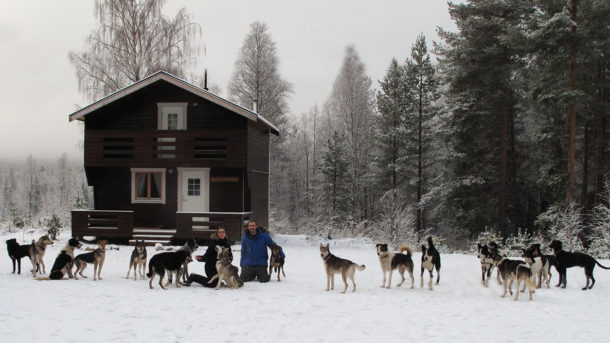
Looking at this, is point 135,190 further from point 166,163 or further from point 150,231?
point 166,163

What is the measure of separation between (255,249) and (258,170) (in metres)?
10.2

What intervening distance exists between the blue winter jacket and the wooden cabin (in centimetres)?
647

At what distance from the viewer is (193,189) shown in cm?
1783

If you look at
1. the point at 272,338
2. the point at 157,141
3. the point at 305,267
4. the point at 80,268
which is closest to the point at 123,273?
the point at 80,268

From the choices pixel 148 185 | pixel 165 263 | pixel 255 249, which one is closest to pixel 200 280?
pixel 165 263

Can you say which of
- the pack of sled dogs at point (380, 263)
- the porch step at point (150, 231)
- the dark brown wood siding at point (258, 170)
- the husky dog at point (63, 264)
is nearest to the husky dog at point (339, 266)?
the pack of sled dogs at point (380, 263)

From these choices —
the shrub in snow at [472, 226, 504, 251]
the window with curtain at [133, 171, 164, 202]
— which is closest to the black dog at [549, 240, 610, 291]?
the shrub in snow at [472, 226, 504, 251]

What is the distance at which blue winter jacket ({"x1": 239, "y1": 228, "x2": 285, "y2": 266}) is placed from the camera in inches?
382

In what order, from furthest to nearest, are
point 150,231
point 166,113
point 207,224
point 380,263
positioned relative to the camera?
1. point 166,113
2. point 150,231
3. point 207,224
4. point 380,263

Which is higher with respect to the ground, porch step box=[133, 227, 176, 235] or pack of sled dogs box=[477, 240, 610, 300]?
pack of sled dogs box=[477, 240, 610, 300]

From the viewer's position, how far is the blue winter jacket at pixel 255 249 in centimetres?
971

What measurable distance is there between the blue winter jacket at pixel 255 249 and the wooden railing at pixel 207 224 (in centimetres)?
644

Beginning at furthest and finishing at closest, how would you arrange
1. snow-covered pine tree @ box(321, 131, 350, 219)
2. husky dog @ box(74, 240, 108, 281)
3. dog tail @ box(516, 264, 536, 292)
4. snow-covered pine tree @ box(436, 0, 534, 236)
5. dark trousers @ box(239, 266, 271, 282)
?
snow-covered pine tree @ box(321, 131, 350, 219) → snow-covered pine tree @ box(436, 0, 534, 236) → dark trousers @ box(239, 266, 271, 282) → husky dog @ box(74, 240, 108, 281) → dog tail @ box(516, 264, 536, 292)

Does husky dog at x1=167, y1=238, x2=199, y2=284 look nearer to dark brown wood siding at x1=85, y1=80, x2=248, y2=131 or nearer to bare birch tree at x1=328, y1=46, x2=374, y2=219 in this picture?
dark brown wood siding at x1=85, y1=80, x2=248, y2=131
